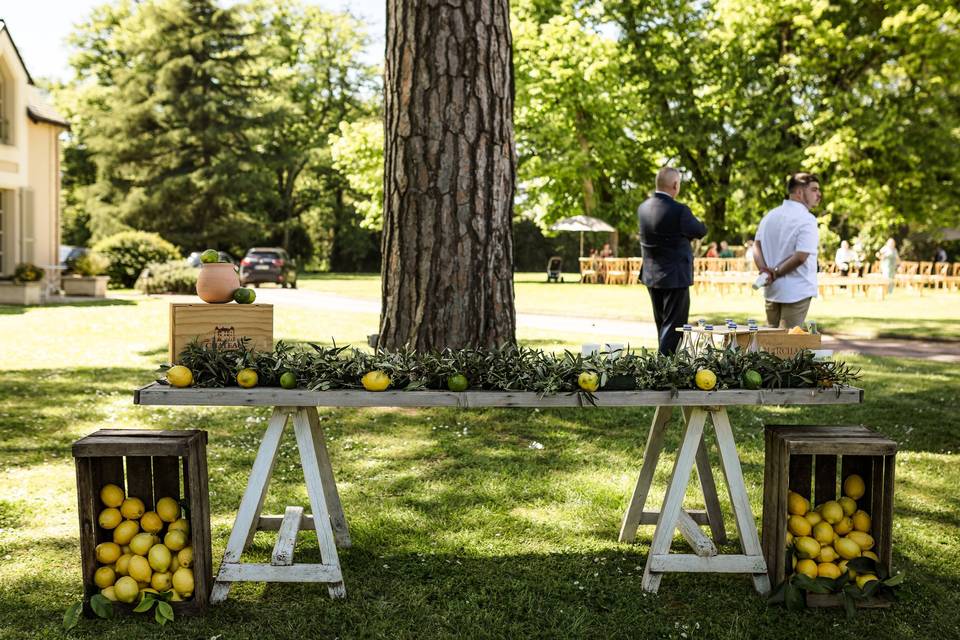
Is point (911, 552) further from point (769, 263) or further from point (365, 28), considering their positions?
point (365, 28)

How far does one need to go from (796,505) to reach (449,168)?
3.30m

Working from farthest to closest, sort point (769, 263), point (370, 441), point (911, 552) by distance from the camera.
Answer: point (769, 263) < point (370, 441) < point (911, 552)

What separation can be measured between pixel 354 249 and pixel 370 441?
45755 mm

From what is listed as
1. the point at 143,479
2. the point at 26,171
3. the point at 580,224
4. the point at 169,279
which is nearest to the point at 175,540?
the point at 143,479

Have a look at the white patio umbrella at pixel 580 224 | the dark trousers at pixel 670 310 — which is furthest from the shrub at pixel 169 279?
the dark trousers at pixel 670 310

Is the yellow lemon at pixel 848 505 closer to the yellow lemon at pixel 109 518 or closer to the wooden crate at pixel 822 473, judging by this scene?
the wooden crate at pixel 822 473

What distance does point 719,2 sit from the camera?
98.6 feet

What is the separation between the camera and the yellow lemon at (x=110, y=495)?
326cm

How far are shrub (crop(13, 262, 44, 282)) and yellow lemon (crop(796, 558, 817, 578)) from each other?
19.8 m

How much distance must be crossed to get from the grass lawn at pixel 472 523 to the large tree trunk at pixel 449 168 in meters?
0.96

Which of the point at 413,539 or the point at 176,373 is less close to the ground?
the point at 176,373

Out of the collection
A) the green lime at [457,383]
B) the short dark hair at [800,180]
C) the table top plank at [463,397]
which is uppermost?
the short dark hair at [800,180]

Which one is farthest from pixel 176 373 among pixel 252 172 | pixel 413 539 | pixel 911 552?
pixel 252 172

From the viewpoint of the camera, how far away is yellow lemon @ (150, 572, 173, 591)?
3.22 metres
